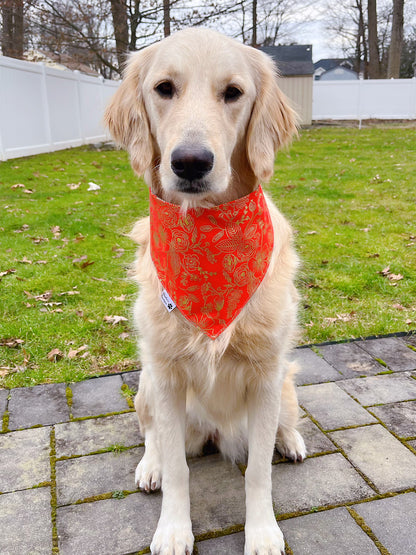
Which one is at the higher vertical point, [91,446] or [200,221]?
[200,221]

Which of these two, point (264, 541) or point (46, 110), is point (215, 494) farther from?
point (46, 110)

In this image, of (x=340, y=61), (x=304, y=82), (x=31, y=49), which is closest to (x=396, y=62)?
(x=304, y=82)

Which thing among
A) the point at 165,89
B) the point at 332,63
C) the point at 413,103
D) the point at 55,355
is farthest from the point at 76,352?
the point at 332,63

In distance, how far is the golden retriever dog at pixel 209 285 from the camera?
1823 millimetres

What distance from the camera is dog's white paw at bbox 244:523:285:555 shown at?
72.9 inches

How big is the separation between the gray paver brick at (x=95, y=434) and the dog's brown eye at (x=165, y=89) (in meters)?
1.65

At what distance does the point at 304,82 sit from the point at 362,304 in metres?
18.2

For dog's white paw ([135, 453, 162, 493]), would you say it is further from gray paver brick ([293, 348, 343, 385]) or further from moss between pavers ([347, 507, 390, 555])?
→ gray paver brick ([293, 348, 343, 385])

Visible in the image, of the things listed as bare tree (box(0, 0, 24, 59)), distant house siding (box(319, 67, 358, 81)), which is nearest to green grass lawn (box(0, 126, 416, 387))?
bare tree (box(0, 0, 24, 59))

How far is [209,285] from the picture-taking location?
206cm

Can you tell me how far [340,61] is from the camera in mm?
50344

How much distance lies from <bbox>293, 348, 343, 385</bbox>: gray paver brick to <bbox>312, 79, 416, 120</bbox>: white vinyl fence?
1993cm

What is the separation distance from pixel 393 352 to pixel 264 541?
1.79m

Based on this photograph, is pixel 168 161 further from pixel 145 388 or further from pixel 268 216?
pixel 145 388
